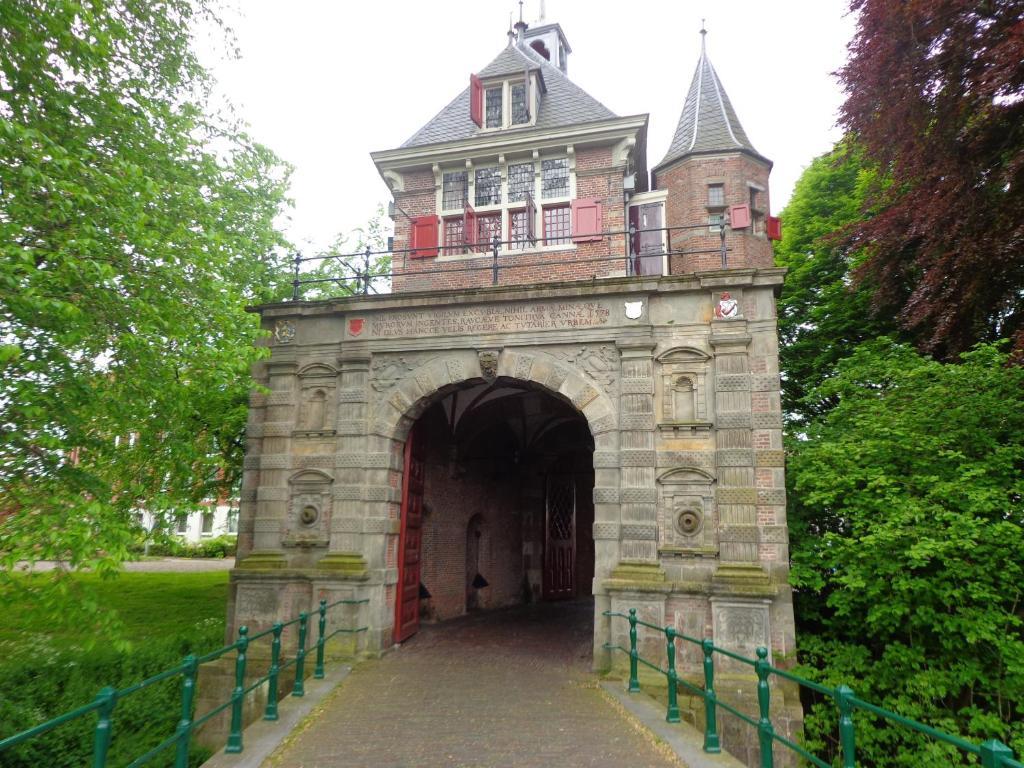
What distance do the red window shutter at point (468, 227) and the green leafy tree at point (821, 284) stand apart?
7.03 m

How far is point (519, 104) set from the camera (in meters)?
16.3

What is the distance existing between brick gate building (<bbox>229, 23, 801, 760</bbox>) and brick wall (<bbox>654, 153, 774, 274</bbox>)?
81 centimetres

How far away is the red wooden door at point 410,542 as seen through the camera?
37.7ft

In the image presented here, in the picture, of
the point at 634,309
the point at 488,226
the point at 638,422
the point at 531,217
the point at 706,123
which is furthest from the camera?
the point at 706,123

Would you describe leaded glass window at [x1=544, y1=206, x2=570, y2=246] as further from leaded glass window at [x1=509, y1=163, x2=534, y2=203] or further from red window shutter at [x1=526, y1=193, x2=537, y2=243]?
leaded glass window at [x1=509, y1=163, x2=534, y2=203]

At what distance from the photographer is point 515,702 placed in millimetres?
8203

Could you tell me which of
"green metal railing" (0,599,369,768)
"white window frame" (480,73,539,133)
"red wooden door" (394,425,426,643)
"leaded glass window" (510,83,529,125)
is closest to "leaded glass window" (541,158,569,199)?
"white window frame" (480,73,539,133)

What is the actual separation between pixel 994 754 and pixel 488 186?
45.8 feet

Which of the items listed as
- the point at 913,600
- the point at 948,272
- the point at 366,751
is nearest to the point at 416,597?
the point at 366,751

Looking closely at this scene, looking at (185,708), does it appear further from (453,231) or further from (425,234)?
(453,231)

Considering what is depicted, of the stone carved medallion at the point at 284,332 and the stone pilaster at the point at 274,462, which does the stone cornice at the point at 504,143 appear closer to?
the stone carved medallion at the point at 284,332

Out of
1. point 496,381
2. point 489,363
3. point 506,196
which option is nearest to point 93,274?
point 489,363

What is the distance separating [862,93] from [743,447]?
6211 millimetres

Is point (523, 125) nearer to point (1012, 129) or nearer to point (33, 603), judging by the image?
point (1012, 129)
